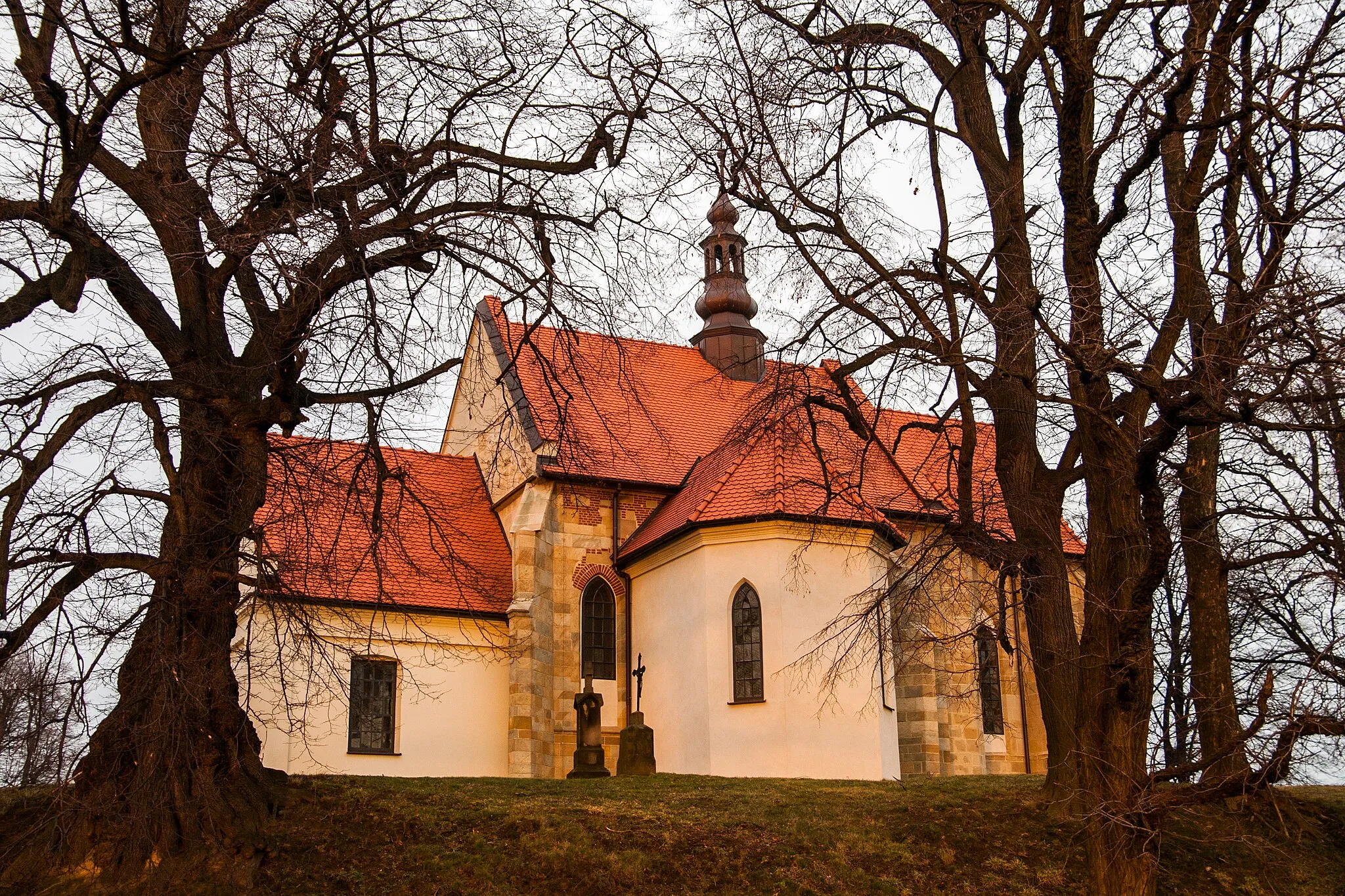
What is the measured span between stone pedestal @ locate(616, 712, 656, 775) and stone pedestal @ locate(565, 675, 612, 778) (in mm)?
301

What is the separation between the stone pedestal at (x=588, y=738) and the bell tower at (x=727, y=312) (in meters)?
8.64

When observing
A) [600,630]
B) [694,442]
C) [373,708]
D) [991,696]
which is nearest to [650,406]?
[694,442]

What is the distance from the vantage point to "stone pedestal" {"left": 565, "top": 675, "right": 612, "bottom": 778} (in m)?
17.8

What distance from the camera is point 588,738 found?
18.0 metres

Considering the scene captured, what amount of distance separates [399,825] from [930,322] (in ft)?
19.7

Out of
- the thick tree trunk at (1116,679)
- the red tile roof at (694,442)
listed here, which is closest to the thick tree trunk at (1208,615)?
the red tile roof at (694,442)

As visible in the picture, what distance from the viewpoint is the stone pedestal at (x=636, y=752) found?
1773cm

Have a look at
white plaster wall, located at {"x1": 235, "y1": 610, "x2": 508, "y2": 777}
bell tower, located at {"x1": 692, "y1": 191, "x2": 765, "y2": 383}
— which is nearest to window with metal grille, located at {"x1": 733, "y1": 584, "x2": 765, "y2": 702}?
white plaster wall, located at {"x1": 235, "y1": 610, "x2": 508, "y2": 777}

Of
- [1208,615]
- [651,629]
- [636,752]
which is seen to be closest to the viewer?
[1208,615]

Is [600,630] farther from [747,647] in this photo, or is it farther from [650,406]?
[650,406]

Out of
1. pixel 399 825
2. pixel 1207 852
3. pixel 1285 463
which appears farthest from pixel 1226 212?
pixel 399 825

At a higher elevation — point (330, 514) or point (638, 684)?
point (330, 514)

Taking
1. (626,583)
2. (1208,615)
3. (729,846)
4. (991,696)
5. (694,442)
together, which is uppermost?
(694,442)

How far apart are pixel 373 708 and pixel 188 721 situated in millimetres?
10108
